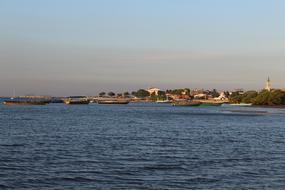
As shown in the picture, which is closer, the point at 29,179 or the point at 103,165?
the point at 29,179

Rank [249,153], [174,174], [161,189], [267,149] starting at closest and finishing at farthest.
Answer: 1. [161,189]
2. [174,174]
3. [249,153]
4. [267,149]

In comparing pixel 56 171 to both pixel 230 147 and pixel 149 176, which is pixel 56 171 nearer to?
pixel 149 176

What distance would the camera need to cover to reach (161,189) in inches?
925

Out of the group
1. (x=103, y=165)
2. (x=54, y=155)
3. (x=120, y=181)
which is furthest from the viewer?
(x=54, y=155)

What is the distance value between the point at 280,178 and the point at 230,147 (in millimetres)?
16408

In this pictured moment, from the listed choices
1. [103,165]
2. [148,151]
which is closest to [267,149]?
[148,151]

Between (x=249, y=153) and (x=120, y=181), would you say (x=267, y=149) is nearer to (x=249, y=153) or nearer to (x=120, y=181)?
(x=249, y=153)

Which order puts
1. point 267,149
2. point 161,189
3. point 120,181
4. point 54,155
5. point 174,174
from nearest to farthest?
point 161,189 < point 120,181 < point 174,174 < point 54,155 < point 267,149

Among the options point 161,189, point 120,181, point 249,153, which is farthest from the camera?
point 249,153

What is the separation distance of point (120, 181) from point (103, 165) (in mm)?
5488

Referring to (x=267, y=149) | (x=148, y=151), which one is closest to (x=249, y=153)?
(x=267, y=149)

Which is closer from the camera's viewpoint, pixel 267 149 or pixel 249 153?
pixel 249 153

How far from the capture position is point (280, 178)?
85.8ft

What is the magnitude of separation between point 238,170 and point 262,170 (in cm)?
Answer: 121
